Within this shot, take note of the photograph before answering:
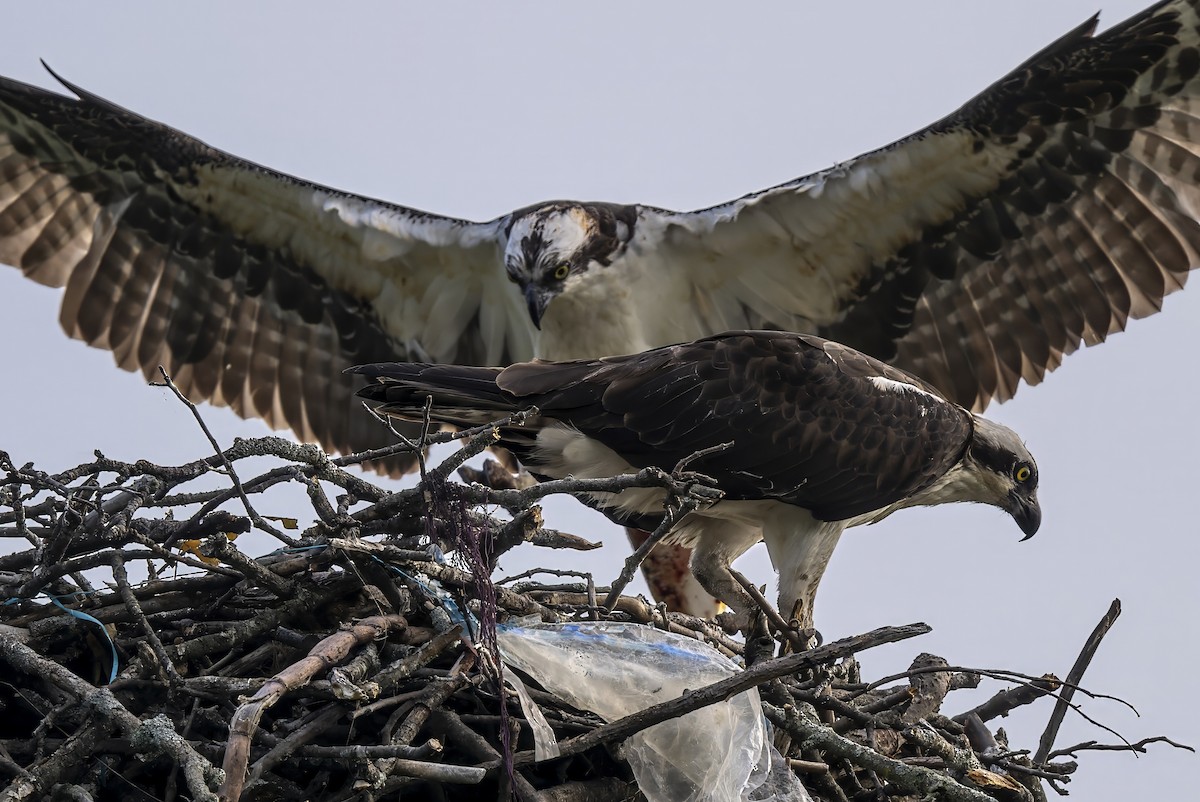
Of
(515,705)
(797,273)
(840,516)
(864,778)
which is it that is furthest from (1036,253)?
(515,705)

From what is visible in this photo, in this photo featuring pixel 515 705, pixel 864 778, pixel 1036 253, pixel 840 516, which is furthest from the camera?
pixel 1036 253

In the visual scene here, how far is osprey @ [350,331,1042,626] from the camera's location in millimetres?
4738

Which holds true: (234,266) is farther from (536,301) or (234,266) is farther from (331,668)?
(331,668)

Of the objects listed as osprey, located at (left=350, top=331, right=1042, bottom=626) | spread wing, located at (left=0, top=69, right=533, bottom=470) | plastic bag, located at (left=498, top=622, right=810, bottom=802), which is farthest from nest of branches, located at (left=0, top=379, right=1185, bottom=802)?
spread wing, located at (left=0, top=69, right=533, bottom=470)

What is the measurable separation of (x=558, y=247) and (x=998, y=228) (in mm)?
1979

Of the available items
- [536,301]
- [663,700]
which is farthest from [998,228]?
[663,700]

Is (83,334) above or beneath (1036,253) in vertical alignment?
beneath

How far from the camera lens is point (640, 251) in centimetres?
675

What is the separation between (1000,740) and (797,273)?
2.61 metres

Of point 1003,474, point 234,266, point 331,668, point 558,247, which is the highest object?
point 234,266

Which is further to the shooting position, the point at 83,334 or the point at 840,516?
the point at 83,334

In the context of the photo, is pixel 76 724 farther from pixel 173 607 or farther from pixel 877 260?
pixel 877 260

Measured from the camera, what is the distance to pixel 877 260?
269 inches

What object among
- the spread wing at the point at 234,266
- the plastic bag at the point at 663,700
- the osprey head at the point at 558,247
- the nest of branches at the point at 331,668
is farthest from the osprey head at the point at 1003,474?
the spread wing at the point at 234,266
